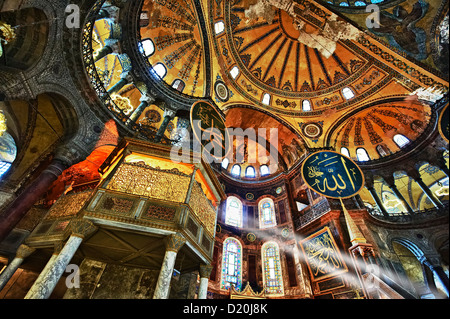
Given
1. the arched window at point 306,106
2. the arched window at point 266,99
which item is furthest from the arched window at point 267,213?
the arched window at point 306,106

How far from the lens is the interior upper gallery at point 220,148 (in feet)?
18.3

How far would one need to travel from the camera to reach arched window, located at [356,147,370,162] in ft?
43.0

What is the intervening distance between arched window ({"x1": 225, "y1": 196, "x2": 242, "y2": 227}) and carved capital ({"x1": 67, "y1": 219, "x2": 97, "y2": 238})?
27.1 feet

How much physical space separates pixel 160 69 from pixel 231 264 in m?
11.4

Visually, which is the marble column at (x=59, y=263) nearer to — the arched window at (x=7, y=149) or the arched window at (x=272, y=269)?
the arched window at (x=7, y=149)

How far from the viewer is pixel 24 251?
5.41 m

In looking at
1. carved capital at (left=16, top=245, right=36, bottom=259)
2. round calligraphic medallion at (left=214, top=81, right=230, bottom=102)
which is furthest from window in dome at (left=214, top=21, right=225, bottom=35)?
carved capital at (left=16, top=245, right=36, bottom=259)

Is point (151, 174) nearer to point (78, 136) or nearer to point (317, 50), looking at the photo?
point (78, 136)

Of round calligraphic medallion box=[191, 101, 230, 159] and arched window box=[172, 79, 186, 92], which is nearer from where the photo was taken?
round calligraphic medallion box=[191, 101, 230, 159]

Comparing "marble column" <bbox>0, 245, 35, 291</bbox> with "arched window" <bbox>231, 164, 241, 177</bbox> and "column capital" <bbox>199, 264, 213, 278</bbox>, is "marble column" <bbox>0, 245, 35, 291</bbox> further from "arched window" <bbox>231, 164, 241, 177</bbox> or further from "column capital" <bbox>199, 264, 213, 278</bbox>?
"arched window" <bbox>231, 164, 241, 177</bbox>

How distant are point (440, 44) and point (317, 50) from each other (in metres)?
8.53

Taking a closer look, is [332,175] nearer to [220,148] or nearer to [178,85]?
[220,148]

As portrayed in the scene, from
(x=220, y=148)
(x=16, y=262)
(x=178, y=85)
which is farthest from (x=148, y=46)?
(x=16, y=262)
